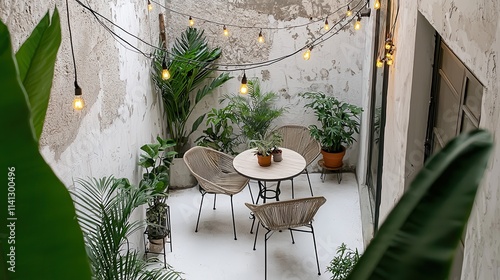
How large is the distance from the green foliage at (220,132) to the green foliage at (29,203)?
5.76m

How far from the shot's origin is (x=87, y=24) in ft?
13.9

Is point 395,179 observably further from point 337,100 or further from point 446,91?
point 337,100

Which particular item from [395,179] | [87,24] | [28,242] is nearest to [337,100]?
[395,179]

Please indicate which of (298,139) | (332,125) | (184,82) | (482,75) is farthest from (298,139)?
(482,75)

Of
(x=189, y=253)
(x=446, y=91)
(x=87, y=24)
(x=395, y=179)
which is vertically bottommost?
(x=189, y=253)

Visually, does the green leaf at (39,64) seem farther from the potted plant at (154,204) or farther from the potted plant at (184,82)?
the potted plant at (184,82)

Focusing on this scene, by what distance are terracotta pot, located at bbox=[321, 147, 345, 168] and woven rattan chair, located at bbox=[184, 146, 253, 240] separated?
3.51ft

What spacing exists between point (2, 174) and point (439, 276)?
533 millimetres

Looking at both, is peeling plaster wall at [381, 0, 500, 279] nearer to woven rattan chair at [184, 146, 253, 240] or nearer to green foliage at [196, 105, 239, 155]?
woven rattan chair at [184, 146, 253, 240]

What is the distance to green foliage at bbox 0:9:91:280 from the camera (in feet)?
2.38

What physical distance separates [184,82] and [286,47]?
4.01ft

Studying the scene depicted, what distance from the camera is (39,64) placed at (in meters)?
1.15

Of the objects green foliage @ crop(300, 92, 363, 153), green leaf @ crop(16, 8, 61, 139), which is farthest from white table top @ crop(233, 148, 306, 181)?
green leaf @ crop(16, 8, 61, 139)

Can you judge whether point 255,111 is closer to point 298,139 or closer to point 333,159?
point 298,139
